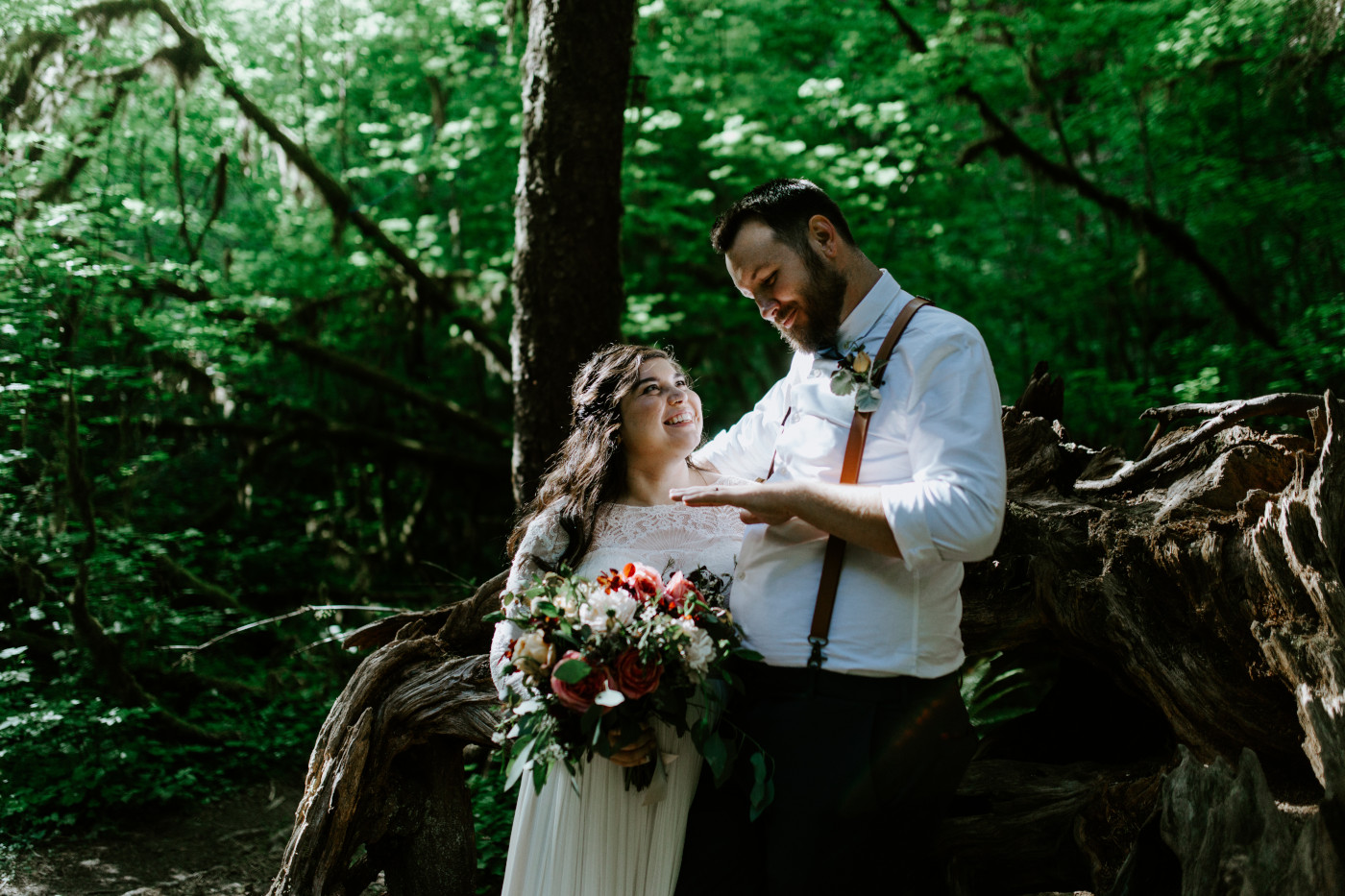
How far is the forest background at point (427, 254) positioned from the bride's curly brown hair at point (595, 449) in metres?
3.88

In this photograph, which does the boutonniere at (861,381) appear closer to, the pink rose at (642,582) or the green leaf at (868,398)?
the green leaf at (868,398)

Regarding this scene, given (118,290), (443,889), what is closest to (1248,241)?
(443,889)

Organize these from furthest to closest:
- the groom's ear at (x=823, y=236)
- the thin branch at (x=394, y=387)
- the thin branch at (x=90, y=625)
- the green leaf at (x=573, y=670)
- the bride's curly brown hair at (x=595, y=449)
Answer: the thin branch at (x=394, y=387)
the thin branch at (x=90, y=625)
the bride's curly brown hair at (x=595, y=449)
the groom's ear at (x=823, y=236)
the green leaf at (x=573, y=670)

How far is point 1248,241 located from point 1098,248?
1.42m

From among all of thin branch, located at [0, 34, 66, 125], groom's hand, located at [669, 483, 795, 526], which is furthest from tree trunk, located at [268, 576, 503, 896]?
thin branch, located at [0, 34, 66, 125]

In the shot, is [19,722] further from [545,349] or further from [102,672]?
[545,349]

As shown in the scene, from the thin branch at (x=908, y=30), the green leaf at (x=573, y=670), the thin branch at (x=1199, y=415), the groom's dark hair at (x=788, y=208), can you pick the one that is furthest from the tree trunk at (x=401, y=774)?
the thin branch at (x=908, y=30)

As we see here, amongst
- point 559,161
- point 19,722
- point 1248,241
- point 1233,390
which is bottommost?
point 19,722

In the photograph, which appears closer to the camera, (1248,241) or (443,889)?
(443,889)

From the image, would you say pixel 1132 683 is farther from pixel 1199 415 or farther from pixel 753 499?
pixel 753 499

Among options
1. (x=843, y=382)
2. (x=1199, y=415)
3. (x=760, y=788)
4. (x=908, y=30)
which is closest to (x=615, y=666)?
(x=760, y=788)

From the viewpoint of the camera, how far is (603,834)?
8.84 feet

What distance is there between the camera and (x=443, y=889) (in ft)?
11.8

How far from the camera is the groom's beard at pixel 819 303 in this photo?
2.53m
